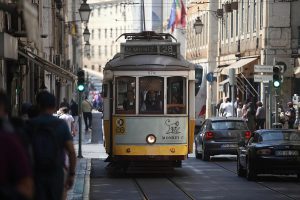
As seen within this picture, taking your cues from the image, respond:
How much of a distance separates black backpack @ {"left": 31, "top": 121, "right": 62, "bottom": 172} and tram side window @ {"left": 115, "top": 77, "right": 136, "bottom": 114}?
14539mm

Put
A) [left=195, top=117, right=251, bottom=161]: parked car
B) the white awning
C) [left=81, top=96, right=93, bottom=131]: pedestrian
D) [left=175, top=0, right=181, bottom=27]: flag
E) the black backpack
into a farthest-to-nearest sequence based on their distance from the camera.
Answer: [left=175, top=0, right=181, bottom=27]: flag → [left=81, top=96, right=93, bottom=131]: pedestrian → the white awning → [left=195, top=117, right=251, bottom=161]: parked car → the black backpack

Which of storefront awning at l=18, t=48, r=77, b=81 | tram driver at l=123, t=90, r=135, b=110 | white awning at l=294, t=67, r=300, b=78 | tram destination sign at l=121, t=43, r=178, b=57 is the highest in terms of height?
tram destination sign at l=121, t=43, r=178, b=57

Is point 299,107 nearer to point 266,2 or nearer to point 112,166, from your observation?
point 266,2

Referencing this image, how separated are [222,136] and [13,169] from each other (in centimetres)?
2532

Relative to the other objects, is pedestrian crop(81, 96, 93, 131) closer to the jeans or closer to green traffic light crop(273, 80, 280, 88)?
the jeans

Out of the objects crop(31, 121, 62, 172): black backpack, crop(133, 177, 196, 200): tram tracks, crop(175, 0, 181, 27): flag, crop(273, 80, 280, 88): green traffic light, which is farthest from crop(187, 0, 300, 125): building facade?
crop(31, 121, 62, 172): black backpack

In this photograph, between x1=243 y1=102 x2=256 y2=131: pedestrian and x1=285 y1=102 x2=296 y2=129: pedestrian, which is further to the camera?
x1=243 y1=102 x2=256 y2=131: pedestrian

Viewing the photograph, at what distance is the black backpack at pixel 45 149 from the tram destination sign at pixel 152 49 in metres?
15.8

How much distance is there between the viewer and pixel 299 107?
140ft

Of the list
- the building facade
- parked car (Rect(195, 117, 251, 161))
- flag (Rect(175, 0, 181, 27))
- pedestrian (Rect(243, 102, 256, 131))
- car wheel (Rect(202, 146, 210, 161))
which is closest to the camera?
parked car (Rect(195, 117, 251, 161))

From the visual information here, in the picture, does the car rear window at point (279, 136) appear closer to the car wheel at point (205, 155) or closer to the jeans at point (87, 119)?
the car wheel at point (205, 155)

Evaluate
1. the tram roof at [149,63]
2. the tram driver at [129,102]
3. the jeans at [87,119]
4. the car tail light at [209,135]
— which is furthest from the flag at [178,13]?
the tram driver at [129,102]

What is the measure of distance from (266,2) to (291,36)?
2003mm

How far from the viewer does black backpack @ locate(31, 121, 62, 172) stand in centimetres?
1002
